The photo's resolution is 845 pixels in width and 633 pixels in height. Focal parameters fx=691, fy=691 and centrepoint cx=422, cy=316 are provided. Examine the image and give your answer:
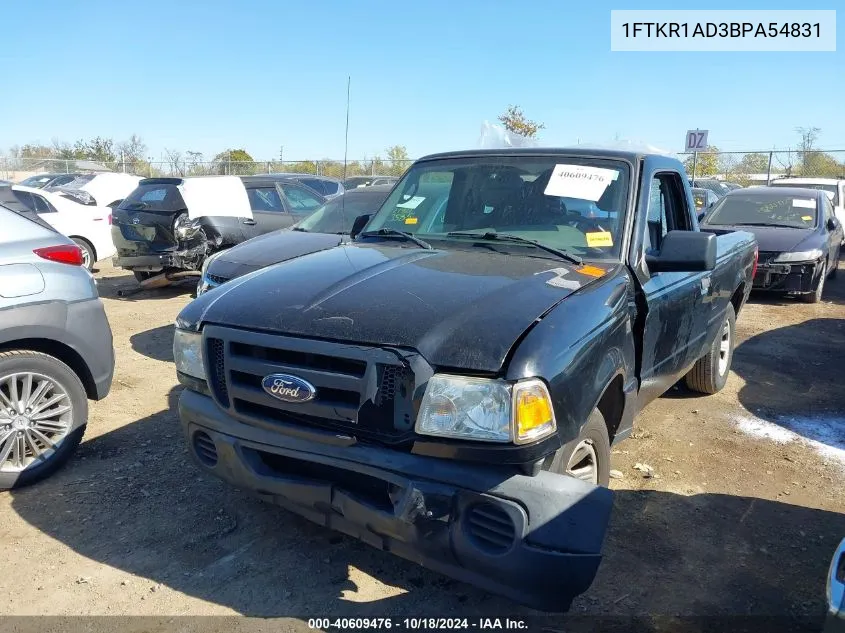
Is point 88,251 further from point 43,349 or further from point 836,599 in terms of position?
point 836,599

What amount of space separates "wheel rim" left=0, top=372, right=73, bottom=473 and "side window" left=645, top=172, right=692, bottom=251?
3471mm

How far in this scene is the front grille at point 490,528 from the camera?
7.70 feet

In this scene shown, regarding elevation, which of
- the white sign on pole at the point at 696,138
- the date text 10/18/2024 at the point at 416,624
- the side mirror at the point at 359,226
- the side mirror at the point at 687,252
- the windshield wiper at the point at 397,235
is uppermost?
the white sign on pole at the point at 696,138

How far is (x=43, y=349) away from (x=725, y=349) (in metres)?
5.09

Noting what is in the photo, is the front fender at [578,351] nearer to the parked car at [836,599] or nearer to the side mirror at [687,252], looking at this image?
the side mirror at [687,252]

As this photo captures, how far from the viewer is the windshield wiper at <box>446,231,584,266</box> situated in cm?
342

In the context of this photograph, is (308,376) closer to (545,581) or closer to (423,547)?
(423,547)

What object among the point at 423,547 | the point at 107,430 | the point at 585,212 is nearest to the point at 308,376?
the point at 423,547

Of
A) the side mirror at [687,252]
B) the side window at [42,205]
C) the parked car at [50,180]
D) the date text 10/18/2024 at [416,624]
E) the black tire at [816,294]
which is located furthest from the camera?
the parked car at [50,180]

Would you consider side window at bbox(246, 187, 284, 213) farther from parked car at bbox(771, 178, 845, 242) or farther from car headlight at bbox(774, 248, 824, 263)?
parked car at bbox(771, 178, 845, 242)

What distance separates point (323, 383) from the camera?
8.42 ft

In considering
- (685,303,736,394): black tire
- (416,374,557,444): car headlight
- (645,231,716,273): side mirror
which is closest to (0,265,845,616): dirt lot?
(685,303,736,394): black tire

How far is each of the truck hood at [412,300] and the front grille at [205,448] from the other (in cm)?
50

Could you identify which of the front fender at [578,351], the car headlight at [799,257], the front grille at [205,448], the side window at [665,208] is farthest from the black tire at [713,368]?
the car headlight at [799,257]
